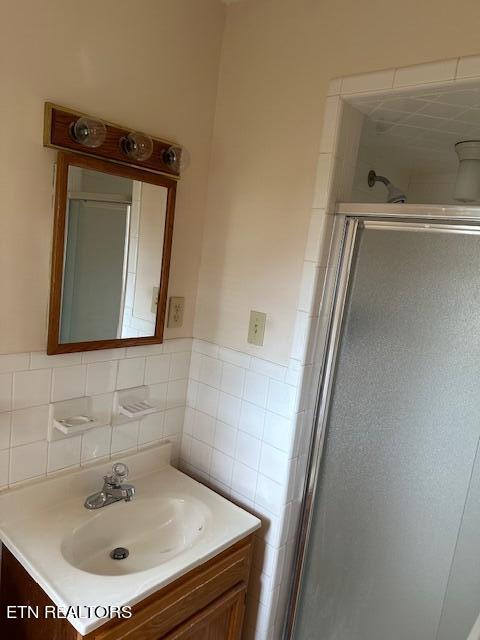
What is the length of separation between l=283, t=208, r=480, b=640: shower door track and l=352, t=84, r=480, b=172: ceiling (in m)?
0.31

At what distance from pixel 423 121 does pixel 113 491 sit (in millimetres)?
1631

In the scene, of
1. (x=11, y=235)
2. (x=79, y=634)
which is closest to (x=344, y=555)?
(x=79, y=634)

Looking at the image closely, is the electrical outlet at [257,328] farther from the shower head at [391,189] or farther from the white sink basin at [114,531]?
the shower head at [391,189]

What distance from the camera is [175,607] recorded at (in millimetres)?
1347

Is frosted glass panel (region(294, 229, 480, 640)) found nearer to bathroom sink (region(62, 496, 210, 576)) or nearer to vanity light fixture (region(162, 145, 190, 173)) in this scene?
bathroom sink (region(62, 496, 210, 576))

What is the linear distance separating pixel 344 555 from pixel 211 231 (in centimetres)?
130

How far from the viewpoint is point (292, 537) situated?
5.67 feet

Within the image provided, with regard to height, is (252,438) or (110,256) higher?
(110,256)

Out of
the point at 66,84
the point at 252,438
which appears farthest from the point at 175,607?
the point at 66,84

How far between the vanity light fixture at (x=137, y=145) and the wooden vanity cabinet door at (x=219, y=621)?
146 cm

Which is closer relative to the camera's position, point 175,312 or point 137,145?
point 137,145

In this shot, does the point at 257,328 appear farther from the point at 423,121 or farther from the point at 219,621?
the point at 219,621

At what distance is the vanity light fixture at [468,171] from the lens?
1679mm

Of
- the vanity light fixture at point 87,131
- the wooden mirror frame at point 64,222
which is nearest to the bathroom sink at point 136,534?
the wooden mirror frame at point 64,222
